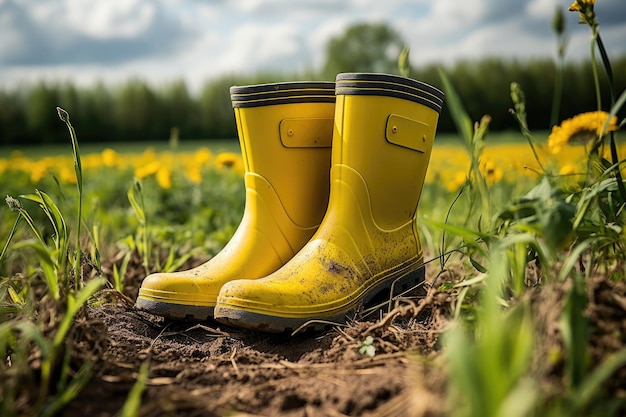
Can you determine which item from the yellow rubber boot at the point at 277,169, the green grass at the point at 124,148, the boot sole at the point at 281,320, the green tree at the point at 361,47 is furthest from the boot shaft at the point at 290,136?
the green tree at the point at 361,47

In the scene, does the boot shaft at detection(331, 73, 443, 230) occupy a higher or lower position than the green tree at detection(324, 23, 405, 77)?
lower

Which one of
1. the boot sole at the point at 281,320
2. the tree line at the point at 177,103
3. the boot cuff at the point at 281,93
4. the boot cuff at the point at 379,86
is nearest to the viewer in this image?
the boot sole at the point at 281,320

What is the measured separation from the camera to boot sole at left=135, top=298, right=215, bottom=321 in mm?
1661

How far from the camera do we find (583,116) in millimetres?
1870

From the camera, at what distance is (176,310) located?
1.68m

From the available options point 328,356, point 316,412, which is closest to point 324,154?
point 328,356

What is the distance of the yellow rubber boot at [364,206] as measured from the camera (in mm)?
1582

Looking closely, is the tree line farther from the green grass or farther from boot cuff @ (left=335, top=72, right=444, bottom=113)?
boot cuff @ (left=335, top=72, right=444, bottom=113)

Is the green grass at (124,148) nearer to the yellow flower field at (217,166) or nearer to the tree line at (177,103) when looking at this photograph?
Result: the tree line at (177,103)

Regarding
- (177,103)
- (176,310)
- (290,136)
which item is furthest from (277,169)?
(177,103)

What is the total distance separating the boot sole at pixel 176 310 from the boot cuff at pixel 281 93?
0.62m

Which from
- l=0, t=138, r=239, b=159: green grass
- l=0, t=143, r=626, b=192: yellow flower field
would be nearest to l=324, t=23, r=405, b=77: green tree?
l=0, t=138, r=239, b=159: green grass

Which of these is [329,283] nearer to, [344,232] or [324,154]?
[344,232]

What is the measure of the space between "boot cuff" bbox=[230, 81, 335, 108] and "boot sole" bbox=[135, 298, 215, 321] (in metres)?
0.62
